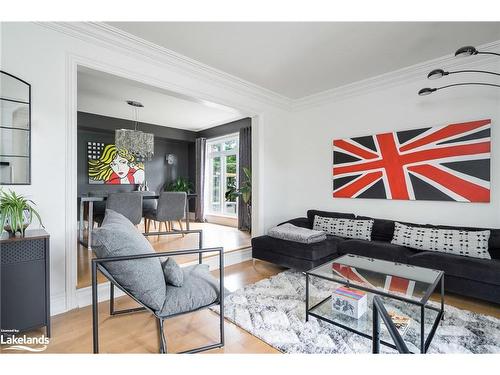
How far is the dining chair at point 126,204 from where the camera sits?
137 inches

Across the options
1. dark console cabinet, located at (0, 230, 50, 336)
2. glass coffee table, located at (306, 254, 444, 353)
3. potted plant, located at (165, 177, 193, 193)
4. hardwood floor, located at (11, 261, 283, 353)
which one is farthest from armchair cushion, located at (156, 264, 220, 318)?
potted plant, located at (165, 177, 193, 193)

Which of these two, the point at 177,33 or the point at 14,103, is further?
the point at 177,33

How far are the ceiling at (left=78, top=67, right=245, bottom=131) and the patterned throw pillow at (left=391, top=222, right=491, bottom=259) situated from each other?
2573 millimetres

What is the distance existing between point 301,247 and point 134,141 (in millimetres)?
3308

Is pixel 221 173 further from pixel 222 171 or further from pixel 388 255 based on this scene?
pixel 388 255

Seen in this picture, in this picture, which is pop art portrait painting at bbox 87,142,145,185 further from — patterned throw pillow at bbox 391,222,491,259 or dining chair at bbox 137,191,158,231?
patterned throw pillow at bbox 391,222,491,259

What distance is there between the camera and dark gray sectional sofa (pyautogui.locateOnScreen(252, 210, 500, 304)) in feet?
6.97

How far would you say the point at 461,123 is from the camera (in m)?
2.72

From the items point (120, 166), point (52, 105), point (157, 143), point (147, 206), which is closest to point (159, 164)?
point (157, 143)

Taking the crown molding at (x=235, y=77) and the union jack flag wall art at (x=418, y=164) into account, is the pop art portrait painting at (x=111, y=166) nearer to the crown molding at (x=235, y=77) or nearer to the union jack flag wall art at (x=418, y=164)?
the crown molding at (x=235, y=77)

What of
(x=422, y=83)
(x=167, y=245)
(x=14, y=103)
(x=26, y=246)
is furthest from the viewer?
(x=167, y=245)

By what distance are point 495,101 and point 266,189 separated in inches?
108
